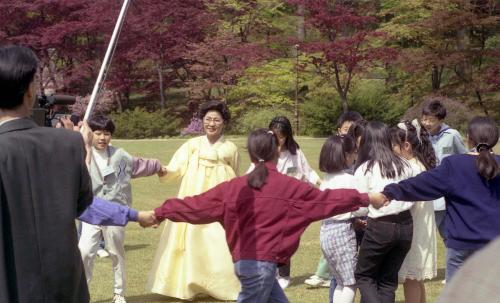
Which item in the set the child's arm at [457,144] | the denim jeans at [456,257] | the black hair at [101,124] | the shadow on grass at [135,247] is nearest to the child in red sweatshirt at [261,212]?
Answer: the denim jeans at [456,257]

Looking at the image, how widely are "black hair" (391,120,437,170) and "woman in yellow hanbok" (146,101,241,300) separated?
1.52m

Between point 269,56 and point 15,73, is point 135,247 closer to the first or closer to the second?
point 15,73

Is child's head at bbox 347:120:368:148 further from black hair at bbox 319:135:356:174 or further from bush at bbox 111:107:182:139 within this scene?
bush at bbox 111:107:182:139

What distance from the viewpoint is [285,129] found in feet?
23.2

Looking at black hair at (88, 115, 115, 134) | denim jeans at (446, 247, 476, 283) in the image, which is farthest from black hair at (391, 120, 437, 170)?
black hair at (88, 115, 115, 134)

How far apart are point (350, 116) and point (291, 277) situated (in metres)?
1.60

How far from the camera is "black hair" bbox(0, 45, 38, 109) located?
2619 mm

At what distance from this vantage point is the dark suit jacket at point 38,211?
262 cm

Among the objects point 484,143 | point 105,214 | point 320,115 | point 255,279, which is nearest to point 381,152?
point 484,143

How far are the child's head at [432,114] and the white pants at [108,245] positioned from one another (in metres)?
2.78

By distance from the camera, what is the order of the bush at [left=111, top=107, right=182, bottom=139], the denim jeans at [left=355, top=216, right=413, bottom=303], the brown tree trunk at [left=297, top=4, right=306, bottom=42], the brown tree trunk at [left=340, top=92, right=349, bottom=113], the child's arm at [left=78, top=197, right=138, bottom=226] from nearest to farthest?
the child's arm at [left=78, top=197, right=138, bottom=226], the denim jeans at [left=355, top=216, right=413, bottom=303], the brown tree trunk at [left=340, top=92, right=349, bottom=113], the bush at [left=111, top=107, right=182, bottom=139], the brown tree trunk at [left=297, top=4, right=306, bottom=42]

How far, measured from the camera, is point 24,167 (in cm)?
265

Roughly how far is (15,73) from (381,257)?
308 centimetres

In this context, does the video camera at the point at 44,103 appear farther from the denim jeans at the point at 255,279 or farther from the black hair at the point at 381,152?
the black hair at the point at 381,152
